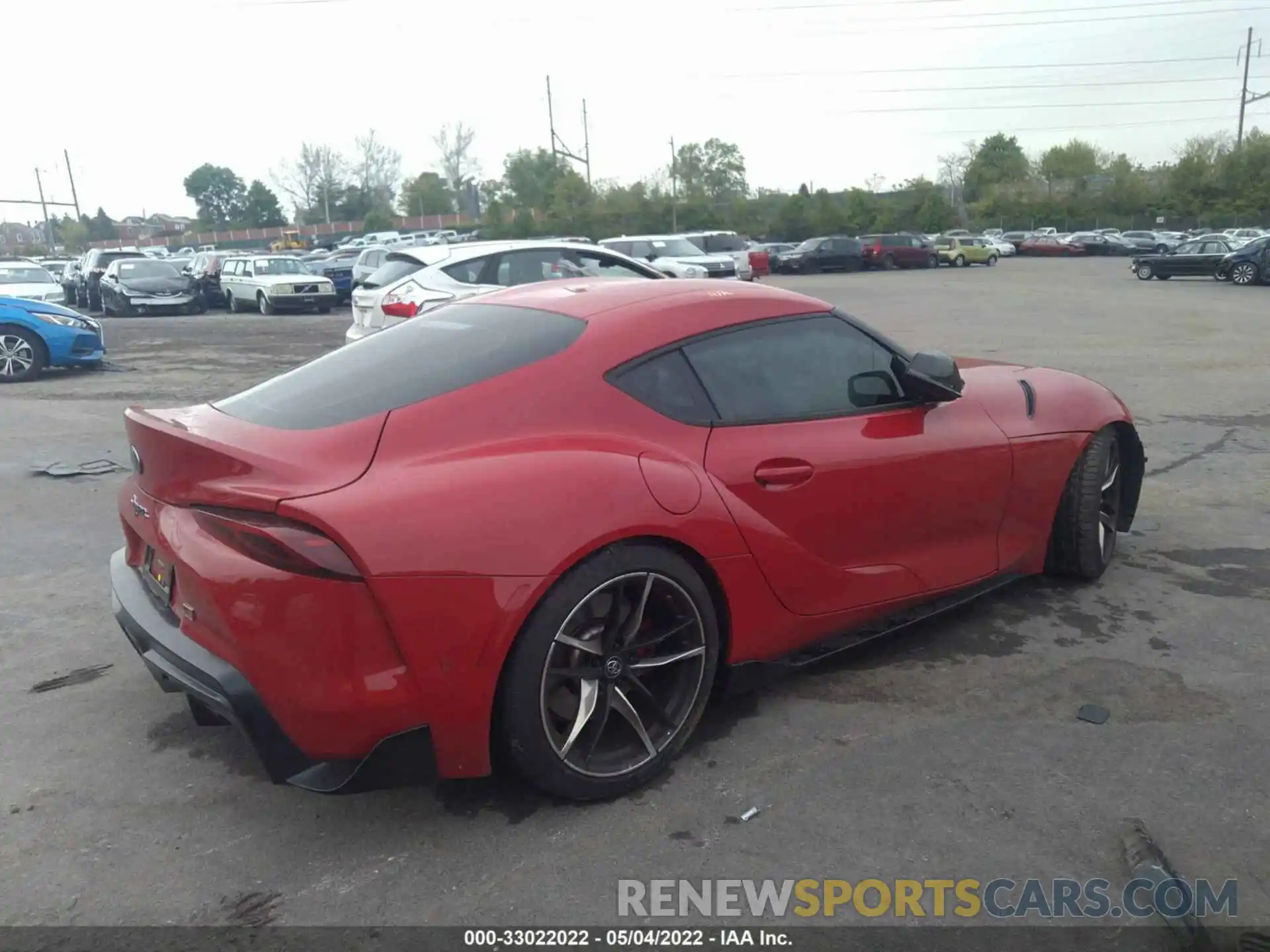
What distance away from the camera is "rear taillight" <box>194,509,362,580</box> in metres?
2.56

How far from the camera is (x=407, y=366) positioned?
3363mm

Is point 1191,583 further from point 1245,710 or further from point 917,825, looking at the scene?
point 917,825

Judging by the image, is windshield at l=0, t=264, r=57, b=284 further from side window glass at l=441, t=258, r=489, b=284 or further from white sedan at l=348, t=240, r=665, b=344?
side window glass at l=441, t=258, r=489, b=284

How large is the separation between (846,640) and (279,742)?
2.04m

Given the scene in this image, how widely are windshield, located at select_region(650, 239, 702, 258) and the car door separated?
23.5 m

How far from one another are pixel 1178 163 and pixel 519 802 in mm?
81362

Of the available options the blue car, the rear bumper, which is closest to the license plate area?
the rear bumper

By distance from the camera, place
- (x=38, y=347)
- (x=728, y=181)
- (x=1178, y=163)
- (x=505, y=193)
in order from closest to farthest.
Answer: (x=38, y=347) → (x=1178, y=163) → (x=505, y=193) → (x=728, y=181)

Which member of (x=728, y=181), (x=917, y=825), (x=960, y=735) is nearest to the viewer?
(x=917, y=825)

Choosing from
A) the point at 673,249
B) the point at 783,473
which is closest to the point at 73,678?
the point at 783,473

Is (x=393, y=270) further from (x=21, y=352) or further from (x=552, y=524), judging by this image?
(x=552, y=524)

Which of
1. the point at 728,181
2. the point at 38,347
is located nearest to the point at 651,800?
the point at 38,347

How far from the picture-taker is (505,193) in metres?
85.6

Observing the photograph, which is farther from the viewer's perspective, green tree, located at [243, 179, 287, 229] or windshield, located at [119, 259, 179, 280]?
green tree, located at [243, 179, 287, 229]
